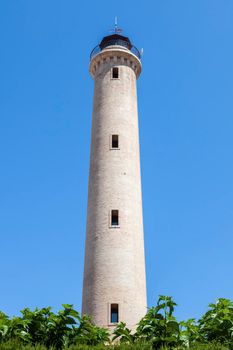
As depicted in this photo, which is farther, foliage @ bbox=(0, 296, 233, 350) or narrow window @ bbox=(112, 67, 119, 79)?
narrow window @ bbox=(112, 67, 119, 79)

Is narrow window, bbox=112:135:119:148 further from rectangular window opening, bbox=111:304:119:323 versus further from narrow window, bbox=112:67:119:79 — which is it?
rectangular window opening, bbox=111:304:119:323

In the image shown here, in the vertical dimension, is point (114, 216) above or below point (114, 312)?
above

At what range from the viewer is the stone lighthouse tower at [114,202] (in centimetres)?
3033

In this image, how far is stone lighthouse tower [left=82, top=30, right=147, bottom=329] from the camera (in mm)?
30328

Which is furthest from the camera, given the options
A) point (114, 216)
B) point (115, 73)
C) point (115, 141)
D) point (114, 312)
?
point (115, 73)

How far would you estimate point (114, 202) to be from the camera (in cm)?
3297

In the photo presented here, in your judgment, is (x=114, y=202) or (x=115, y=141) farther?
(x=115, y=141)

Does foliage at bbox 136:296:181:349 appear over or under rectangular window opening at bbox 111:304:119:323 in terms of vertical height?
under

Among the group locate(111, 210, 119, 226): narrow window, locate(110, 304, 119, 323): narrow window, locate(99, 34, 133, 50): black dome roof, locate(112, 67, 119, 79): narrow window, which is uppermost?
locate(99, 34, 133, 50): black dome roof

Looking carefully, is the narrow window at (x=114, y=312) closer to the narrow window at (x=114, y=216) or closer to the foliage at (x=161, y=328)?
the narrow window at (x=114, y=216)

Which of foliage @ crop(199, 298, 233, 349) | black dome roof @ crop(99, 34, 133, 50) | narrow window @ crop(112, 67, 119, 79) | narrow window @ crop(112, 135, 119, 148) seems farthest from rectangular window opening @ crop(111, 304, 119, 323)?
black dome roof @ crop(99, 34, 133, 50)

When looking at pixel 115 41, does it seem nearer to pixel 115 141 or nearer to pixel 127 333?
pixel 115 141

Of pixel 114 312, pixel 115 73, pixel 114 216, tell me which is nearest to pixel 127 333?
pixel 114 312

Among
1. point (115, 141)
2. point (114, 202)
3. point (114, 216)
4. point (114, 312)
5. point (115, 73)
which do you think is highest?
point (115, 73)
